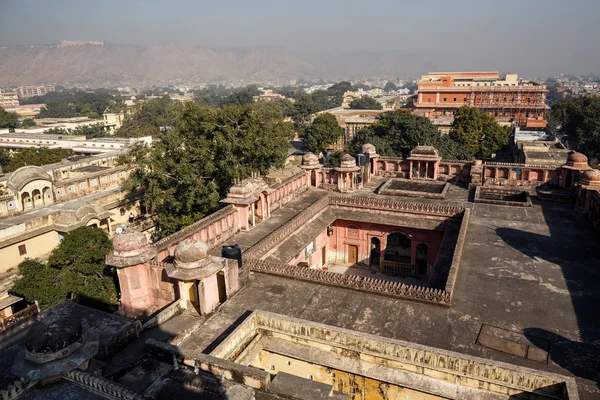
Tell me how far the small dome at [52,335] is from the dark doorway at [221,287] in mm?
7043

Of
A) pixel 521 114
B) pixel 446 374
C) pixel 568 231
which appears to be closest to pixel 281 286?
pixel 446 374

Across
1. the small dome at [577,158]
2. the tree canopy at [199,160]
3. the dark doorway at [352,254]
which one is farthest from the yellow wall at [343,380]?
the small dome at [577,158]

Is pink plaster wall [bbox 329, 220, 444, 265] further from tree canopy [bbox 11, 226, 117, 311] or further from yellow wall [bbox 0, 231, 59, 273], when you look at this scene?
yellow wall [bbox 0, 231, 59, 273]

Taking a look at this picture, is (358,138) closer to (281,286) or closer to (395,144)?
(395,144)

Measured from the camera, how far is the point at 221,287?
15211 millimetres

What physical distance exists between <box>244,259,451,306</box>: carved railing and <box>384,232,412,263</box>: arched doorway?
11894 millimetres

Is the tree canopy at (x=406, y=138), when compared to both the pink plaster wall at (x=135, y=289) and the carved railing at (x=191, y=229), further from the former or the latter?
the pink plaster wall at (x=135, y=289)

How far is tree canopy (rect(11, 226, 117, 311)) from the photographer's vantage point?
2145 centimetres

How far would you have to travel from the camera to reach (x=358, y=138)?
5244 centimetres

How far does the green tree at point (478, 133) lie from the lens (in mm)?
51281

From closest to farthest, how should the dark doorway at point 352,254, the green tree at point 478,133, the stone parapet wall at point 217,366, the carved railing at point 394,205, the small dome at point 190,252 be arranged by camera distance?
the stone parapet wall at point 217,366 → the small dome at point 190,252 → the carved railing at point 394,205 → the dark doorway at point 352,254 → the green tree at point 478,133

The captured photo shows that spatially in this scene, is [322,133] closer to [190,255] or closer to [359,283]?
[359,283]

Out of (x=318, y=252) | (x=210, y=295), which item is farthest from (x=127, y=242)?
(x=318, y=252)

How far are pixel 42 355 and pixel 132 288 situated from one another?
788 cm
